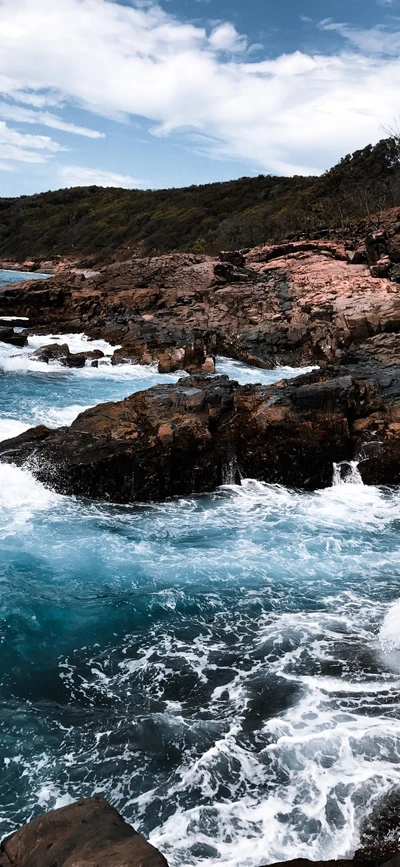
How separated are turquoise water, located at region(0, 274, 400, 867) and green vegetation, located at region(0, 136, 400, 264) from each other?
42044 mm

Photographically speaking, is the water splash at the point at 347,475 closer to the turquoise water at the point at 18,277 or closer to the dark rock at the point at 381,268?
the dark rock at the point at 381,268

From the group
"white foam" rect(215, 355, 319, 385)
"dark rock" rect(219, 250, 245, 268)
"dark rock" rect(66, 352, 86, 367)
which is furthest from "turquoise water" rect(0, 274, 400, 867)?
"dark rock" rect(219, 250, 245, 268)

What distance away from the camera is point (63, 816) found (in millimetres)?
3836

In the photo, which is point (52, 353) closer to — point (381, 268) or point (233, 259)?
point (233, 259)

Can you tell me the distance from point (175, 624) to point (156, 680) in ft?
4.16

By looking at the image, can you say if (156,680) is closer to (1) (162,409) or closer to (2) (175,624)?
(2) (175,624)

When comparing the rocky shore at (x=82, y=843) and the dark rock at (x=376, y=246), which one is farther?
the dark rock at (x=376, y=246)

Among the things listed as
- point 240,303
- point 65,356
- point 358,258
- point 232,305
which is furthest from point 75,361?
point 358,258

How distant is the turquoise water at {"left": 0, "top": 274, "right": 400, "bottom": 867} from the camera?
209 inches

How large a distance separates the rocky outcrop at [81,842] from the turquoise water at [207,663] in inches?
57.4

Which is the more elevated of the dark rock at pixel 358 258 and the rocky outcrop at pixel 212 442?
the dark rock at pixel 358 258

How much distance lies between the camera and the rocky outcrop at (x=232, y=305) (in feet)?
83.8

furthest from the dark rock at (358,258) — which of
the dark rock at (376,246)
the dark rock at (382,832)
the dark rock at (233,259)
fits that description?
the dark rock at (382,832)

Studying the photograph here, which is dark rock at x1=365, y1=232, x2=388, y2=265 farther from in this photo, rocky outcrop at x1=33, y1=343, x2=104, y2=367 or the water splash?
the water splash
